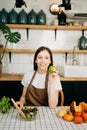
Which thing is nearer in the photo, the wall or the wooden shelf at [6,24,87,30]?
the wooden shelf at [6,24,87,30]

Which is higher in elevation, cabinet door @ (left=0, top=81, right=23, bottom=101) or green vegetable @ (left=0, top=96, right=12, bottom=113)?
green vegetable @ (left=0, top=96, right=12, bottom=113)

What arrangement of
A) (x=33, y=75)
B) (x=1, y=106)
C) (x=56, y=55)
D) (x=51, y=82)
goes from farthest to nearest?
(x=56, y=55) → (x=33, y=75) → (x=51, y=82) → (x=1, y=106)

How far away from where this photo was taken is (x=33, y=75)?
8.73 ft

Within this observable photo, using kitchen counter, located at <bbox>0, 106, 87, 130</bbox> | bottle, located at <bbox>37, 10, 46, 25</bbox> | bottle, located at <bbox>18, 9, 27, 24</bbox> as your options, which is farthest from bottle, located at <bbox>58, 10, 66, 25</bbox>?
kitchen counter, located at <bbox>0, 106, 87, 130</bbox>

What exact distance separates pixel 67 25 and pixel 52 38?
14.2 inches

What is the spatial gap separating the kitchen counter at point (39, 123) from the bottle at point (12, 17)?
2442 millimetres

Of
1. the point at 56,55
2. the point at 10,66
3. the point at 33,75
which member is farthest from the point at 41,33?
the point at 33,75

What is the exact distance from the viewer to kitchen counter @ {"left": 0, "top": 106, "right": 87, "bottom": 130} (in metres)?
1.58

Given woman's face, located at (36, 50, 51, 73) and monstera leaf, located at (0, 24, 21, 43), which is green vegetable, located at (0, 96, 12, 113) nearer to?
woman's face, located at (36, 50, 51, 73)

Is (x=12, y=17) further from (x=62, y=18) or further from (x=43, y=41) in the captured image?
(x=62, y=18)

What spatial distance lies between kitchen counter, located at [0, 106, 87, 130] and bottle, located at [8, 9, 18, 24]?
8.01ft

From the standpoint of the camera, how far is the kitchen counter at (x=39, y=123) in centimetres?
158

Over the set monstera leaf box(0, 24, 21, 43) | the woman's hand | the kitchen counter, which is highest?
monstera leaf box(0, 24, 21, 43)

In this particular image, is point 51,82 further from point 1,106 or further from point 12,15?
point 12,15
